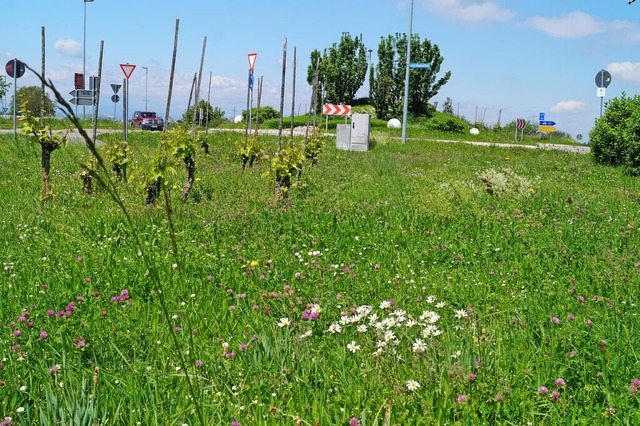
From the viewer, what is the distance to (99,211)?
8992 mm

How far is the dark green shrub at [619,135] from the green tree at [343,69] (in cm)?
2831

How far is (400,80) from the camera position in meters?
44.0

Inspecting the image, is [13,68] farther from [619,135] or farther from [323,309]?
[619,135]

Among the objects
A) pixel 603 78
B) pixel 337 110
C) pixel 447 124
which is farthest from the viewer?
pixel 447 124

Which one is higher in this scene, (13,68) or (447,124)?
(447,124)

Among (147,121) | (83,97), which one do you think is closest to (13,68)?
(83,97)

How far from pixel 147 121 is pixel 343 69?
14.9 m

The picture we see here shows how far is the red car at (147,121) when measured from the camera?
1628 inches

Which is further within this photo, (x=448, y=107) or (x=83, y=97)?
(x=448, y=107)

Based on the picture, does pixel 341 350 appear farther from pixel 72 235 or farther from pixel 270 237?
pixel 72 235

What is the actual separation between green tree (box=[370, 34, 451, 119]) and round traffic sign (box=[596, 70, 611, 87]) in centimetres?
2224

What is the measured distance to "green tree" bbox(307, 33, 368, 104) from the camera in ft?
147

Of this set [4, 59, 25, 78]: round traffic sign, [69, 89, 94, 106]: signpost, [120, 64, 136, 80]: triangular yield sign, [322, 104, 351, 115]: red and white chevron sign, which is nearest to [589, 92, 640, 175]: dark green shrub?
[322, 104, 351, 115]: red and white chevron sign

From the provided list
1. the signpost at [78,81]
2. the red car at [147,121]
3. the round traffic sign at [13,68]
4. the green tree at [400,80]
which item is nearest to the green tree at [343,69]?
the green tree at [400,80]
